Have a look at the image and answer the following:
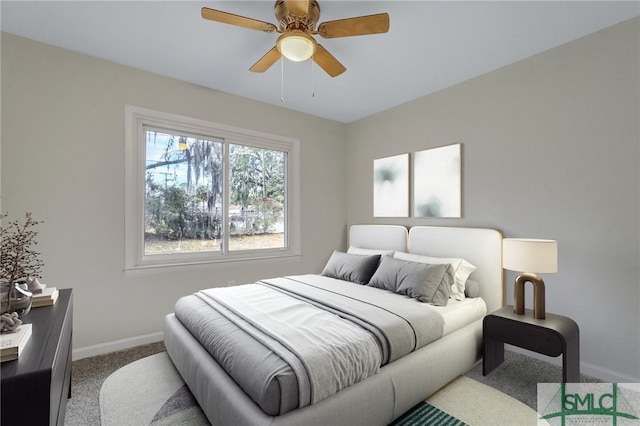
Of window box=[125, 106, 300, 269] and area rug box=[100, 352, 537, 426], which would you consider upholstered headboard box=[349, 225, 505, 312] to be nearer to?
area rug box=[100, 352, 537, 426]

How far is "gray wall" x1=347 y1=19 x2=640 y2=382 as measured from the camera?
222 cm

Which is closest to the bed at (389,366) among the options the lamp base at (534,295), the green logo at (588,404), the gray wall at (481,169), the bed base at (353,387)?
the bed base at (353,387)

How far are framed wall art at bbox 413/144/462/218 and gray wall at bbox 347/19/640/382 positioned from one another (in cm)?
9

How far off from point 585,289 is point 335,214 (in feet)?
9.54

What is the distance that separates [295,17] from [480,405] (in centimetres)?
280

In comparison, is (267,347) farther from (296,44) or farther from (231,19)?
(231,19)

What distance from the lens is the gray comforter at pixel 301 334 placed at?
143 centimetres

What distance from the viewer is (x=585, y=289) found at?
2.40 m

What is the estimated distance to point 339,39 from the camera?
2432mm

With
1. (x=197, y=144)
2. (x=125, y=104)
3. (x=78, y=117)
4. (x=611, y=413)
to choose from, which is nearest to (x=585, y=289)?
(x=611, y=413)

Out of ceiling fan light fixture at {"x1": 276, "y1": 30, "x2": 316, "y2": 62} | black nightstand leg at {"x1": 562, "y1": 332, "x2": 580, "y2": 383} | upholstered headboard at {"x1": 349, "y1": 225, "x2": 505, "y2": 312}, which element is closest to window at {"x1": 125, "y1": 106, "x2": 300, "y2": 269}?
upholstered headboard at {"x1": 349, "y1": 225, "x2": 505, "y2": 312}

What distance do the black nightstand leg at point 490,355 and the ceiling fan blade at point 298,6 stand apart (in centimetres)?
268

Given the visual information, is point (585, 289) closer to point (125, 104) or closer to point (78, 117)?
point (125, 104)

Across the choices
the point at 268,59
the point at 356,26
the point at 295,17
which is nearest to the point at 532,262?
the point at 356,26
